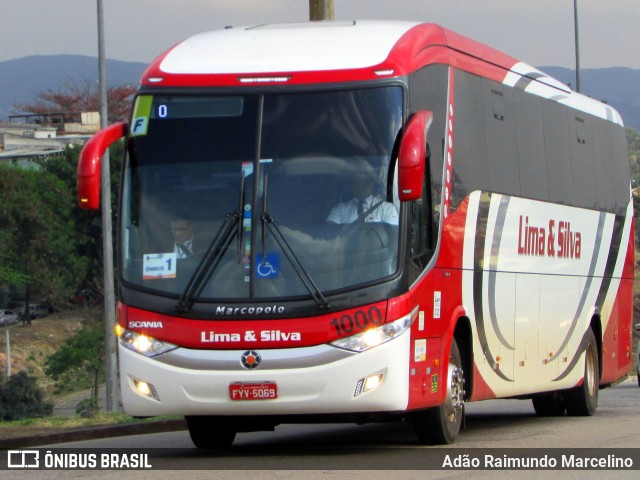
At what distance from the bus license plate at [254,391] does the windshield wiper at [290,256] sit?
0.78 meters

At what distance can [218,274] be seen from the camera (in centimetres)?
1173

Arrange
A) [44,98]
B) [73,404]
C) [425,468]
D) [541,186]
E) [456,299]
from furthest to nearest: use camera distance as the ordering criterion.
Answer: [44,98]
[73,404]
[541,186]
[456,299]
[425,468]

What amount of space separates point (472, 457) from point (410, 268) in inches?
66.5

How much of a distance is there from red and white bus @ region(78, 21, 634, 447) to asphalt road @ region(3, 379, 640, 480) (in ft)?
1.31

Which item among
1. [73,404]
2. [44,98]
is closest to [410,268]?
[73,404]

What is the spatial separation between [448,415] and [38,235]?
71.3 meters

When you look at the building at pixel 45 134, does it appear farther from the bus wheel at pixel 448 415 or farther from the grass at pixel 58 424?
the bus wheel at pixel 448 415

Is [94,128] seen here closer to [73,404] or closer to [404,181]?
[73,404]

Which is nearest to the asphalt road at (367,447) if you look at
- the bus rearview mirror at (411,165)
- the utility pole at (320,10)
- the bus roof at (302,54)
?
the bus rearview mirror at (411,165)

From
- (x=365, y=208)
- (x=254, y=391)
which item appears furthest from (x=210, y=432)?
(x=365, y=208)

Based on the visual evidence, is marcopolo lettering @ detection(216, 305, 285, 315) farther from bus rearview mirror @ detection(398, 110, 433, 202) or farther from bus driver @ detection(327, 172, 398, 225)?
bus rearview mirror @ detection(398, 110, 433, 202)

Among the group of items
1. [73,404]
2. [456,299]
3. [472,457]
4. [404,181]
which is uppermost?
[404,181]

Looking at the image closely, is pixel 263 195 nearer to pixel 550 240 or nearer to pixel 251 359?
pixel 251 359

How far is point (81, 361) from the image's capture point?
63156 millimetres
